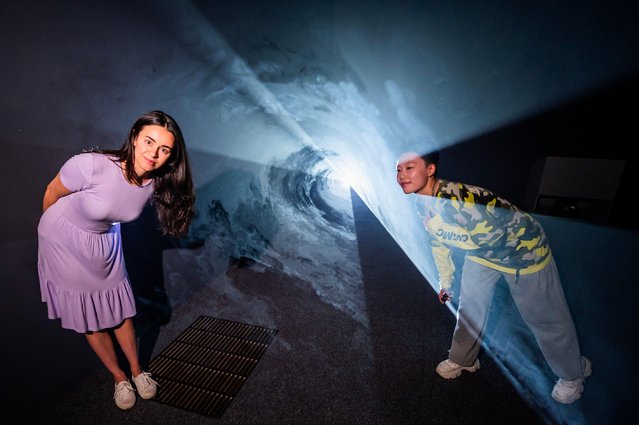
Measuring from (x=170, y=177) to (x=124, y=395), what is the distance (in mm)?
1741

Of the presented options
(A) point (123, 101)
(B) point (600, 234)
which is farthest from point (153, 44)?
(B) point (600, 234)

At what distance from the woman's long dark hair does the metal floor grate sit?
1339 millimetres

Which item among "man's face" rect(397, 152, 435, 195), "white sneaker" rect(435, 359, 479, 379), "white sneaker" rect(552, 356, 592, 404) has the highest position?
"man's face" rect(397, 152, 435, 195)

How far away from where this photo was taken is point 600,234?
4.16 meters

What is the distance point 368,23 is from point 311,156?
620 centimetres

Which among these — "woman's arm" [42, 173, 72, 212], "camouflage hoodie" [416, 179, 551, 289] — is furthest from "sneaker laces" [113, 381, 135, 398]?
"camouflage hoodie" [416, 179, 551, 289]

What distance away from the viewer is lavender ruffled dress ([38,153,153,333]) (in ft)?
5.54

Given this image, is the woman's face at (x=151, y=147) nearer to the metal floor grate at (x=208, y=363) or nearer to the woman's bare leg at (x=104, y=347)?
the woman's bare leg at (x=104, y=347)

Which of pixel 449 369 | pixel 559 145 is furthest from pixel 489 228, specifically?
pixel 559 145

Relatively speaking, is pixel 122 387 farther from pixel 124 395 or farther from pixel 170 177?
pixel 170 177

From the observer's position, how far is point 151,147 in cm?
170

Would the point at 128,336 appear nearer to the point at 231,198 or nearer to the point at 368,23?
the point at 231,198

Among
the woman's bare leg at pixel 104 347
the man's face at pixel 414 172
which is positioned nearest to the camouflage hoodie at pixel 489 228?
the man's face at pixel 414 172

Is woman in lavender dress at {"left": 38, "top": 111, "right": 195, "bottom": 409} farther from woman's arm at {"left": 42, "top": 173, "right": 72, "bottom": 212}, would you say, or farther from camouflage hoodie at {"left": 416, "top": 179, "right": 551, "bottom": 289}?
camouflage hoodie at {"left": 416, "top": 179, "right": 551, "bottom": 289}
